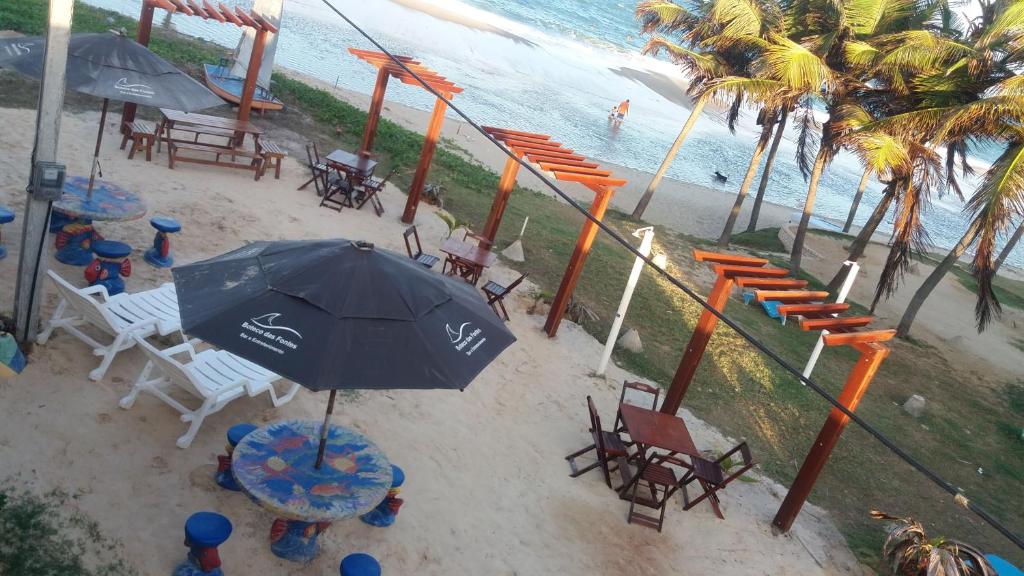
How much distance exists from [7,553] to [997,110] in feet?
53.6

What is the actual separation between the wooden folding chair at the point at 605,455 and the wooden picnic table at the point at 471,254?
349 centimetres

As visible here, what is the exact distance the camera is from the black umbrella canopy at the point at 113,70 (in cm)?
730

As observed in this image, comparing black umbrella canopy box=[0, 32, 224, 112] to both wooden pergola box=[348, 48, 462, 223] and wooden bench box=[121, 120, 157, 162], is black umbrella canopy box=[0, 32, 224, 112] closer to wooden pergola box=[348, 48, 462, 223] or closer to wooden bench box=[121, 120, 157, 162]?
wooden bench box=[121, 120, 157, 162]

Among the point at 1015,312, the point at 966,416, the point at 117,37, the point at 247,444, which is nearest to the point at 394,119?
the point at 117,37

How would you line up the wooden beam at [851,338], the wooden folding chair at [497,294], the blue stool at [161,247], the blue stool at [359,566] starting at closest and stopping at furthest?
1. the blue stool at [359,566]
2. the wooden beam at [851,338]
3. the blue stool at [161,247]
4. the wooden folding chair at [497,294]

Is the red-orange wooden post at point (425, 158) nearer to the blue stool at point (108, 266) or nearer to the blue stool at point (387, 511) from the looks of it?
the blue stool at point (108, 266)

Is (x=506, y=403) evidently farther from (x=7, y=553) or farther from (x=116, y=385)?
(x=7, y=553)

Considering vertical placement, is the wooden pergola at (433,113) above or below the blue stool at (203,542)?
above

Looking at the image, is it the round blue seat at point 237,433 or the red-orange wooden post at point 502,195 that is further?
the red-orange wooden post at point 502,195

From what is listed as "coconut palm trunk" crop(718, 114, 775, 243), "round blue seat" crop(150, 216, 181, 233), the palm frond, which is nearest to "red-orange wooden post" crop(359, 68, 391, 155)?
"round blue seat" crop(150, 216, 181, 233)

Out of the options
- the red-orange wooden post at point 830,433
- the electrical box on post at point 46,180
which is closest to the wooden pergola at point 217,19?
the electrical box on post at point 46,180

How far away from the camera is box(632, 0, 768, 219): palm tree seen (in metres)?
18.8

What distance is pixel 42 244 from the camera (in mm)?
5855

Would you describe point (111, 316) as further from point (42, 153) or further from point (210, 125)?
point (210, 125)
